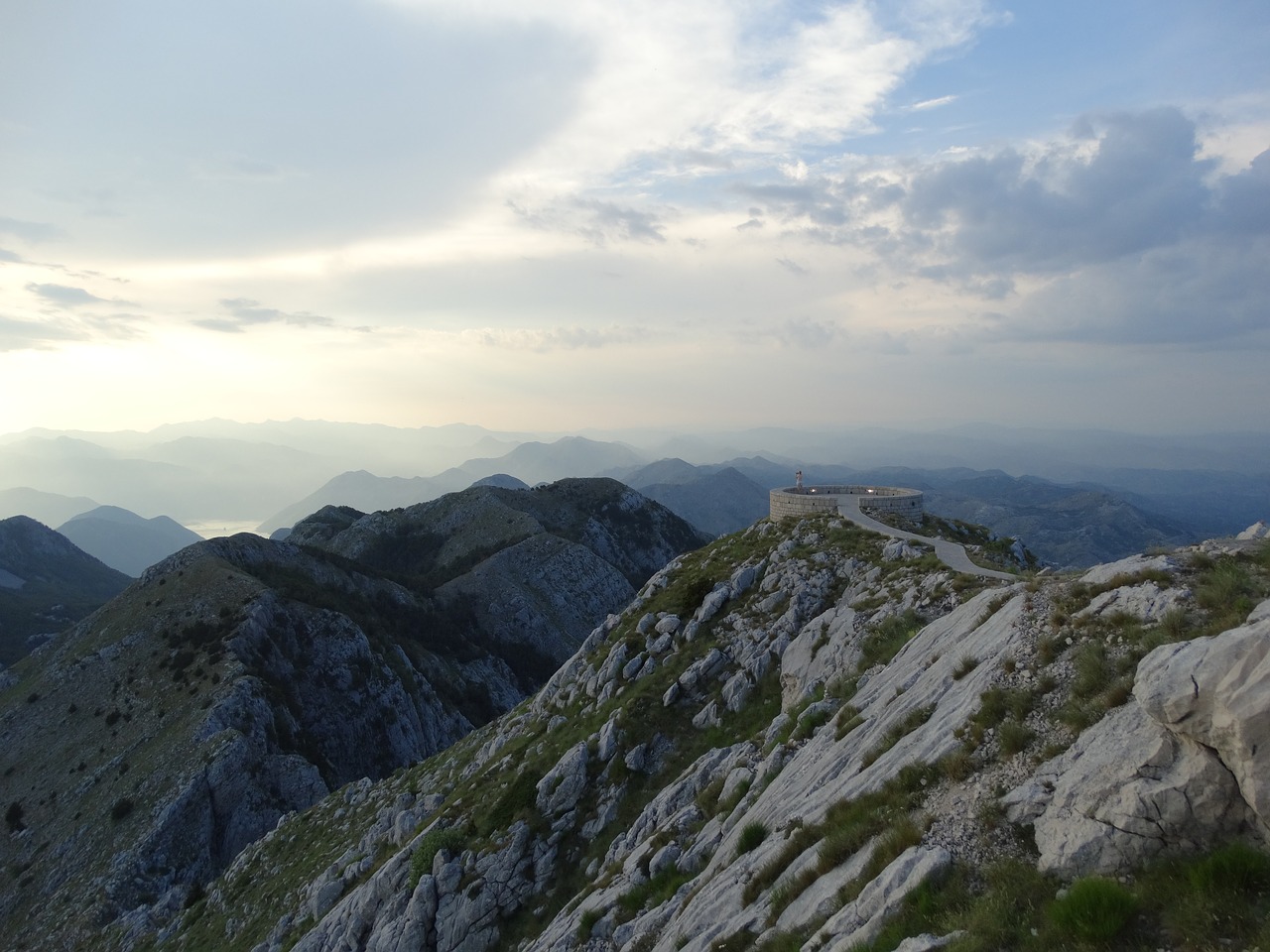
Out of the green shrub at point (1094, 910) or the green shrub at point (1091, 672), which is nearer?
the green shrub at point (1094, 910)

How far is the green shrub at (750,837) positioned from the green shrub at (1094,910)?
7.98 m

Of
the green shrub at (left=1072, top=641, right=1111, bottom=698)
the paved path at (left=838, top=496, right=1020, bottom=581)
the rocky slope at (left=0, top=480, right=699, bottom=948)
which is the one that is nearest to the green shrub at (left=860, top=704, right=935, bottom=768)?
the green shrub at (left=1072, top=641, right=1111, bottom=698)

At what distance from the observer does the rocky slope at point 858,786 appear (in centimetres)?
796

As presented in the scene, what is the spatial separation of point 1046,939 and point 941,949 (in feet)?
3.99

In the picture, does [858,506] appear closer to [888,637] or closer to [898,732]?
[888,637]

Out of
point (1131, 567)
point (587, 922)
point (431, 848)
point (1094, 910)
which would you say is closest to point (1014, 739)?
point (1094, 910)

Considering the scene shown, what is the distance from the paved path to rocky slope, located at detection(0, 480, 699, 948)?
170 ft

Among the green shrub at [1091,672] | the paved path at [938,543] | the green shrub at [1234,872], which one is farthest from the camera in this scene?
the paved path at [938,543]

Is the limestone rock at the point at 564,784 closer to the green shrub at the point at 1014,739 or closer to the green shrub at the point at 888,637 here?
the green shrub at the point at 888,637

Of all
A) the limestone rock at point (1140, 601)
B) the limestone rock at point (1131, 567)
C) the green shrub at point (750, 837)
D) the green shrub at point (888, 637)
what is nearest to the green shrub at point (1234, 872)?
the limestone rock at point (1140, 601)

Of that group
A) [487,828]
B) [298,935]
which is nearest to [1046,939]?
[487,828]

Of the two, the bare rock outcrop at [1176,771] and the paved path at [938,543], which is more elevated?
the bare rock outcrop at [1176,771]

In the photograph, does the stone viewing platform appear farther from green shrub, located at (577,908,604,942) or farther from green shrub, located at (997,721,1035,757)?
green shrub, located at (577,908,604,942)

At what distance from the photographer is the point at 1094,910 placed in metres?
7.46
